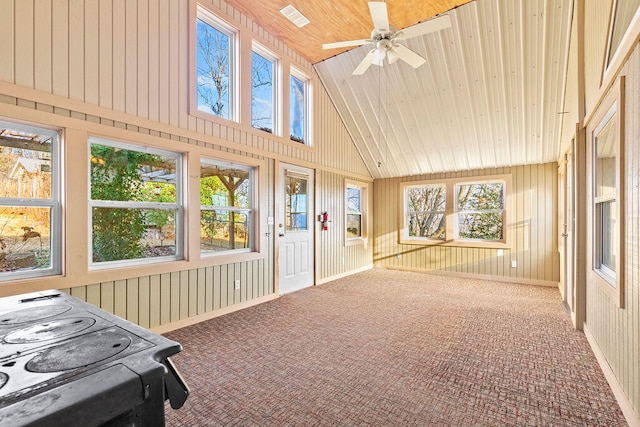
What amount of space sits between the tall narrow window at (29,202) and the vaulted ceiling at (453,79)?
9.41 ft

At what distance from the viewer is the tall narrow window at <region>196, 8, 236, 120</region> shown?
147 inches

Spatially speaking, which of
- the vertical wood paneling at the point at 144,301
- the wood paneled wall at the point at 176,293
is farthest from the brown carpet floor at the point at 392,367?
the vertical wood paneling at the point at 144,301

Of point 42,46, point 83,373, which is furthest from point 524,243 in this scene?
point 42,46

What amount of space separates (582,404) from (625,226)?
122 cm

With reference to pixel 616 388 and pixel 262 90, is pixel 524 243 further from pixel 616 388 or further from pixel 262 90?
pixel 262 90

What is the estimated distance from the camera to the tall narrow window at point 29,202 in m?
2.42

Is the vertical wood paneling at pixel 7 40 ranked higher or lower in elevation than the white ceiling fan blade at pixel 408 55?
lower

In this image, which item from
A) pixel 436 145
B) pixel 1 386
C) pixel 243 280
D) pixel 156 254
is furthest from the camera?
pixel 436 145

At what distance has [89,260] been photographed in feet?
9.14

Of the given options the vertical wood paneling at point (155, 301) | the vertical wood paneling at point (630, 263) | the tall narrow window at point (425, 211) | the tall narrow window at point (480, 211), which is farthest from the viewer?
the tall narrow window at point (425, 211)

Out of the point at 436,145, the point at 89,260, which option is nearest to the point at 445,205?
the point at 436,145

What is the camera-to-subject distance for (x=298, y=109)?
5297 mm

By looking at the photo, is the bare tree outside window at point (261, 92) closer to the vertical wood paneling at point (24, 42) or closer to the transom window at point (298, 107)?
the transom window at point (298, 107)

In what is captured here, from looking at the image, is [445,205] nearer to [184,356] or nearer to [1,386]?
[184,356]
